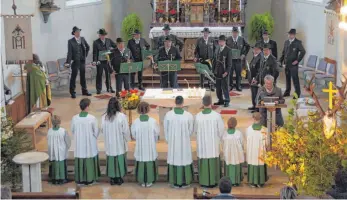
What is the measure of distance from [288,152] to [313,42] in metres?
11.2

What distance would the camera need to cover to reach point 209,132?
39.5 ft

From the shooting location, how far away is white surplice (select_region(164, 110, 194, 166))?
1202 cm

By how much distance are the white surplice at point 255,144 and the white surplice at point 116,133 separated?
2.18 meters

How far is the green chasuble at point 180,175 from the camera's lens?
39.7 feet

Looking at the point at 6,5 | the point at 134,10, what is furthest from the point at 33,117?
the point at 134,10

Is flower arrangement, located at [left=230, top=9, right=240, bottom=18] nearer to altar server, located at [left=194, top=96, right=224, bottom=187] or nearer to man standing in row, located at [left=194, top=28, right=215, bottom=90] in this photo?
man standing in row, located at [left=194, top=28, right=215, bottom=90]

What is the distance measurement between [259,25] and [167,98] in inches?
297

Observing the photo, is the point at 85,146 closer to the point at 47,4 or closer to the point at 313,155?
the point at 313,155

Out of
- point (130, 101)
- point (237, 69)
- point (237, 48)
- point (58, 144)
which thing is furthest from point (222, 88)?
point (58, 144)

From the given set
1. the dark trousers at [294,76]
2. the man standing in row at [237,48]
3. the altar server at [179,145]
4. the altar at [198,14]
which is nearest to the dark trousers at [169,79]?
the man standing in row at [237,48]

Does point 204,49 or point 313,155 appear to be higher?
point 204,49

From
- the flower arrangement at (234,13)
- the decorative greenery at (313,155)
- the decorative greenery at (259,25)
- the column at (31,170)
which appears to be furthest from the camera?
the flower arrangement at (234,13)

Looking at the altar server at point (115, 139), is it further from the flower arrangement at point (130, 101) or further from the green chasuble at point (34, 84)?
the green chasuble at point (34, 84)

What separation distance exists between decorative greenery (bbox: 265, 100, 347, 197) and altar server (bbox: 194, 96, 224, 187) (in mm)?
2719
